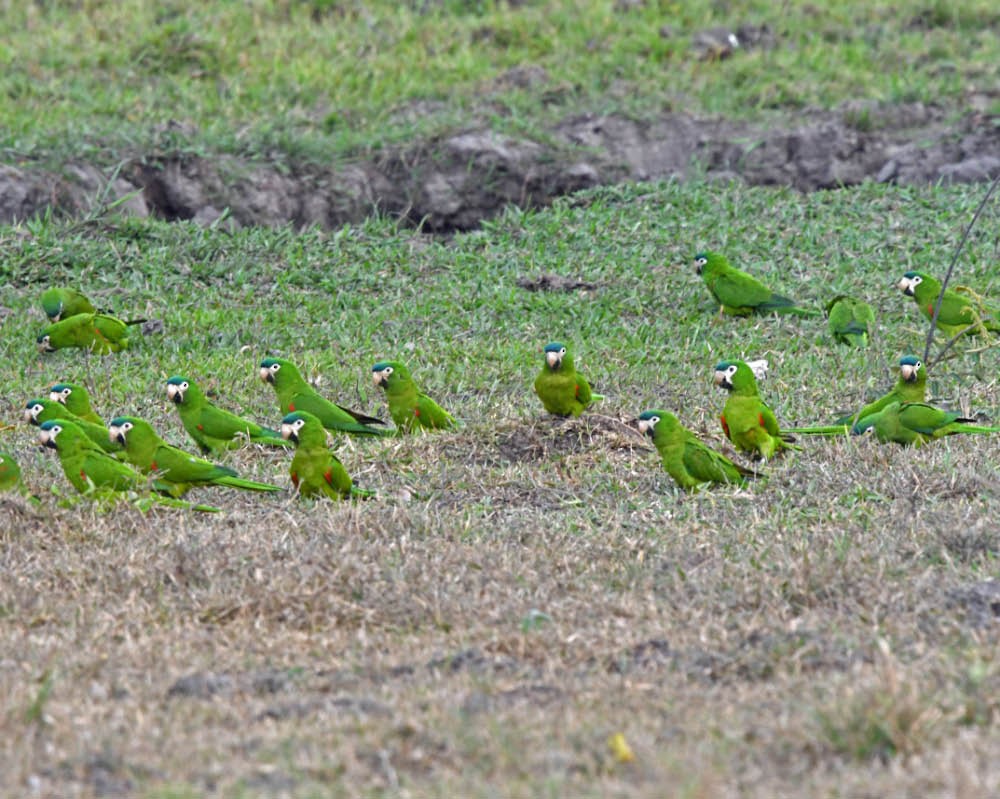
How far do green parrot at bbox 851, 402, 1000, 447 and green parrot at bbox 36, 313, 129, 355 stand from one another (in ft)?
14.4

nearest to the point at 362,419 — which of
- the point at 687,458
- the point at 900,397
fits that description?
the point at 687,458

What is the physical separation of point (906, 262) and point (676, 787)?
728cm

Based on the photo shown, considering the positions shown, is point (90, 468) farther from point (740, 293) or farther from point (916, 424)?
point (740, 293)

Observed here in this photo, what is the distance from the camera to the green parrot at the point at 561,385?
673cm

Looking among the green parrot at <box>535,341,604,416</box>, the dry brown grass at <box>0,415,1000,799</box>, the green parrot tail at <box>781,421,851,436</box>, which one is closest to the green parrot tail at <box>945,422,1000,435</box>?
the dry brown grass at <box>0,415,1000,799</box>

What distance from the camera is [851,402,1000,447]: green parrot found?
6.46 metres

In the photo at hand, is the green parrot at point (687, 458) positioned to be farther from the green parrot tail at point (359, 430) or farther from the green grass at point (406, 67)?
the green grass at point (406, 67)

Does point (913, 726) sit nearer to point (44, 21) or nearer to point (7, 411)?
point (7, 411)

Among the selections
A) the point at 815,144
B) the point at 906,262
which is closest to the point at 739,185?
the point at 815,144

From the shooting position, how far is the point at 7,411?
7488 mm

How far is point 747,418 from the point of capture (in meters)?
6.41

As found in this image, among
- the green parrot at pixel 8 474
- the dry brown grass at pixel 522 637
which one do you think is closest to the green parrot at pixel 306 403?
the dry brown grass at pixel 522 637

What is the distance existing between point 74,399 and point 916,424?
380 centimetres

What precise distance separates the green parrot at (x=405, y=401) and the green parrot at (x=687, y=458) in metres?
1.22
